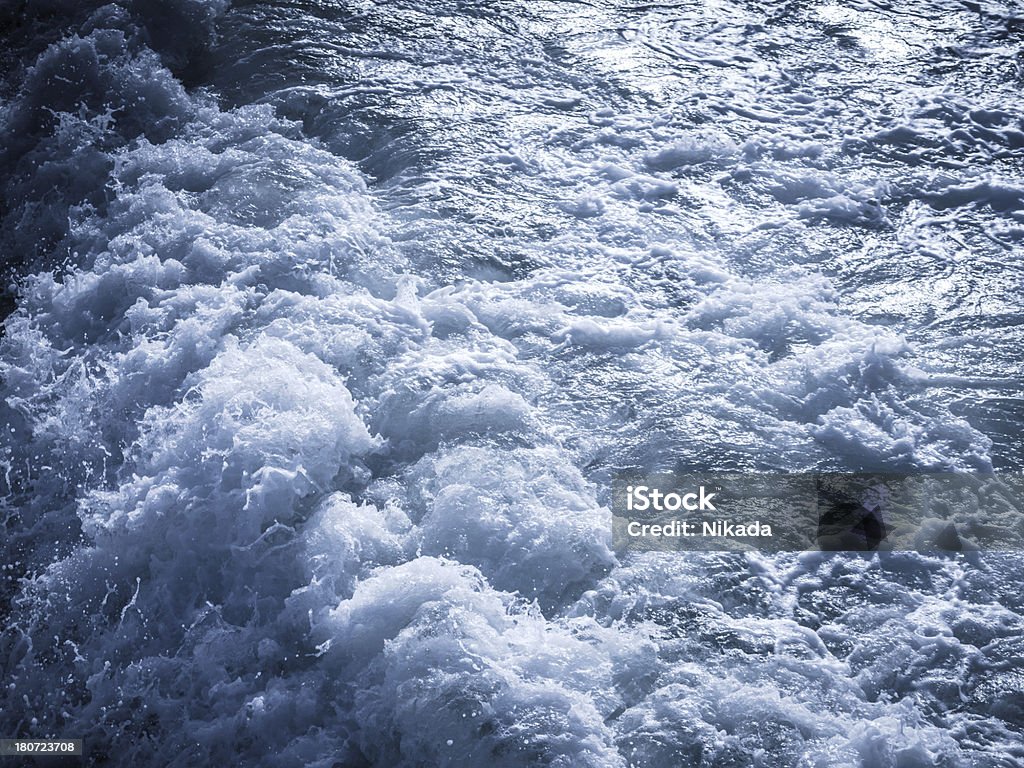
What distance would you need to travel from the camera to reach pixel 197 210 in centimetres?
620

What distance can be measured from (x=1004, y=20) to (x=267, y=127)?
6317 millimetres

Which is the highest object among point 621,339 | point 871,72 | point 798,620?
point 871,72

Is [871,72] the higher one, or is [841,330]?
[871,72]

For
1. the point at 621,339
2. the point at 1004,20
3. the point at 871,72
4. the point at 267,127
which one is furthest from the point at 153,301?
the point at 1004,20

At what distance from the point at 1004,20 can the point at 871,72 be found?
5.18 feet

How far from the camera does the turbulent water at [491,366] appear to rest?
387 centimetres

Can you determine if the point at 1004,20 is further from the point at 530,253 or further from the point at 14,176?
the point at 14,176

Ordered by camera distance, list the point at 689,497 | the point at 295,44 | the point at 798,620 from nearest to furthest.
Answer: the point at 798,620
the point at 689,497
the point at 295,44

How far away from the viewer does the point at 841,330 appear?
214 inches

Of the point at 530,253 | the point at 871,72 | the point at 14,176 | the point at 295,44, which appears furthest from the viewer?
the point at 295,44

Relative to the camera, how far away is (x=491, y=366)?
530 cm

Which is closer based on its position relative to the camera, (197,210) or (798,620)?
(798,620)

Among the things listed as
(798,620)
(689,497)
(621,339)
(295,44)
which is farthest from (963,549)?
(295,44)

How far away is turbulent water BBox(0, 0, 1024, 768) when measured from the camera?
3.87m
